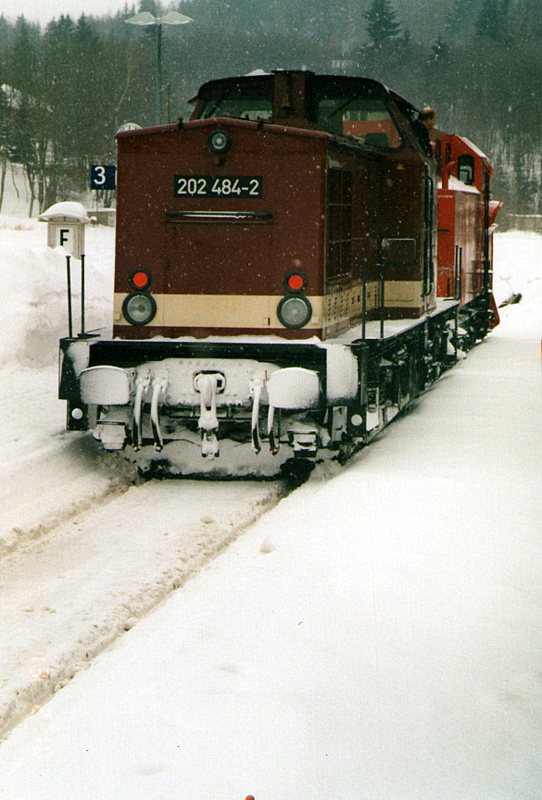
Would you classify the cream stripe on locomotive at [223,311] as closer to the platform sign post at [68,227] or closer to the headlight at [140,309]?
the headlight at [140,309]

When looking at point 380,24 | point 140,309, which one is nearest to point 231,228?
point 140,309

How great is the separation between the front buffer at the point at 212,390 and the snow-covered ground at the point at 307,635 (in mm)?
375

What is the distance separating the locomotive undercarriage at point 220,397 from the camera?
841cm

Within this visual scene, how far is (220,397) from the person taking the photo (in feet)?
27.9

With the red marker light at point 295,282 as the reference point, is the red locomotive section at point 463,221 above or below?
above

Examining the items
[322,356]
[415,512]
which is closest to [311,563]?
[415,512]

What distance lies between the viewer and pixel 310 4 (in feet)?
374

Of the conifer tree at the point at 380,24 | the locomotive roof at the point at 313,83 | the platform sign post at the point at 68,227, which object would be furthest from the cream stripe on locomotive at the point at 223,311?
the conifer tree at the point at 380,24

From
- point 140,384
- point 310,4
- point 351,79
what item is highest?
point 310,4

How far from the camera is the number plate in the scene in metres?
8.77

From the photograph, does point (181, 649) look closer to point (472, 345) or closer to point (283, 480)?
point (283, 480)

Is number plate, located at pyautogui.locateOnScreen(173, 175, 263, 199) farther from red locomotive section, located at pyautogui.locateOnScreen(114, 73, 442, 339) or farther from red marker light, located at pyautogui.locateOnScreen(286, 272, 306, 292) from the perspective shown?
red marker light, located at pyautogui.locateOnScreen(286, 272, 306, 292)

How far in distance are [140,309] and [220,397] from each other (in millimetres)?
1032

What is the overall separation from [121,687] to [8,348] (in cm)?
908
